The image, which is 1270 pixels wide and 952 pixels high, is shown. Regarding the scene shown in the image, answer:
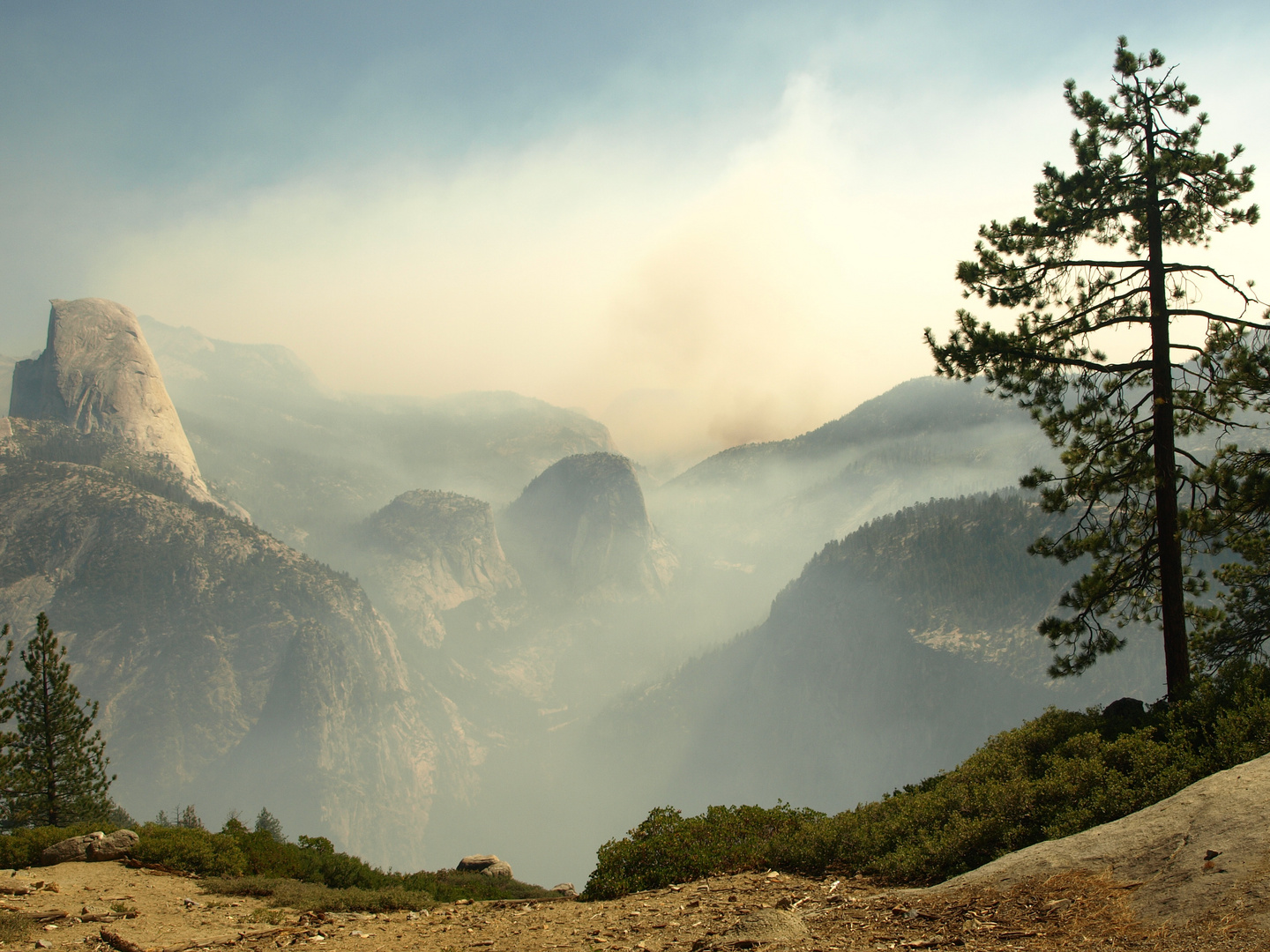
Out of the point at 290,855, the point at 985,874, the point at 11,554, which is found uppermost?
the point at 11,554

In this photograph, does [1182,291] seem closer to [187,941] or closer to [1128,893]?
[1128,893]

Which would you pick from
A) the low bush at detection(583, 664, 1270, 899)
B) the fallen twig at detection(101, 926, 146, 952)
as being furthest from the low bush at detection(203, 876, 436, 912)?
the low bush at detection(583, 664, 1270, 899)

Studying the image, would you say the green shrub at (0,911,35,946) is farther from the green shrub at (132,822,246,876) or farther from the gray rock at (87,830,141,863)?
the gray rock at (87,830,141,863)

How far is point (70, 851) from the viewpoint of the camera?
1702cm

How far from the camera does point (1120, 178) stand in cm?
1662

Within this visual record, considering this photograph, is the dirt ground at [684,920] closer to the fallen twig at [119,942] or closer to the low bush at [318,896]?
the fallen twig at [119,942]

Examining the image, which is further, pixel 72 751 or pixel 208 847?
pixel 72 751

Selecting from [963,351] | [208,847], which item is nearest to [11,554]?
[208,847]

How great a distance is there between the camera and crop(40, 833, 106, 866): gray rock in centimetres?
1681

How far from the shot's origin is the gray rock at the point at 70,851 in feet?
55.2

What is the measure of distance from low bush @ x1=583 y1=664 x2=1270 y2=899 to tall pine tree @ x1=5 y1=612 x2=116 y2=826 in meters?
39.7

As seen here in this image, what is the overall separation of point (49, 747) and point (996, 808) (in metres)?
50.1

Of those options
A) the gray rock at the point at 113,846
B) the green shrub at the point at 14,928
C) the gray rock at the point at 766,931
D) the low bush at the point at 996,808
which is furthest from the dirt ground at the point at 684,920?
the low bush at the point at 996,808

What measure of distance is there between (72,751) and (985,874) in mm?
50407
